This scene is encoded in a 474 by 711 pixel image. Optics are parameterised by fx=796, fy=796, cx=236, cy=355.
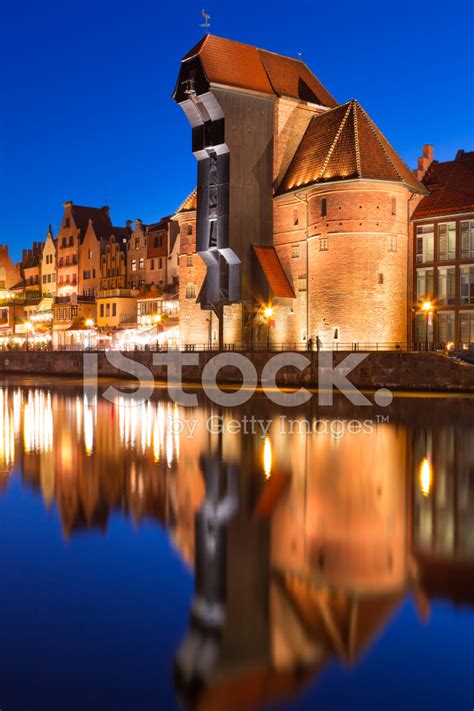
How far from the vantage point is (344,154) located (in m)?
50.0

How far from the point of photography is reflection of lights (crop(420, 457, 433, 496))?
14391 millimetres

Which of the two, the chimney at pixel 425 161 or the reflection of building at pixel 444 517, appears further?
the chimney at pixel 425 161

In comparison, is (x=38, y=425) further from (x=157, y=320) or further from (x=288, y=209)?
(x=157, y=320)

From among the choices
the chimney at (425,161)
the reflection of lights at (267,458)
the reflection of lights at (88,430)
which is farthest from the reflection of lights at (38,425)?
the chimney at (425,161)

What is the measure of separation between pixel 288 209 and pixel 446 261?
36.2 ft

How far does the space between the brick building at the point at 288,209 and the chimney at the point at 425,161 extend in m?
1.33

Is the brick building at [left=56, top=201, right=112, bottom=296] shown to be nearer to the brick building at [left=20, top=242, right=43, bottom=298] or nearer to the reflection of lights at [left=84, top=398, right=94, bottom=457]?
the brick building at [left=20, top=242, right=43, bottom=298]

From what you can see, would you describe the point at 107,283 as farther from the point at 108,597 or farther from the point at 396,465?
the point at 108,597

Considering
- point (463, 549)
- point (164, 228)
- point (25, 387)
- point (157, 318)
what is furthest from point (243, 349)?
point (463, 549)

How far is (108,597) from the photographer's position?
28.5ft

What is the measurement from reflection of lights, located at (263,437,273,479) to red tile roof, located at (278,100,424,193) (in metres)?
30.6

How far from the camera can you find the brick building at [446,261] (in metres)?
48.3

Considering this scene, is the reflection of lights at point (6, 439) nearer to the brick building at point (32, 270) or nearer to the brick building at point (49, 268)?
the brick building at point (49, 268)

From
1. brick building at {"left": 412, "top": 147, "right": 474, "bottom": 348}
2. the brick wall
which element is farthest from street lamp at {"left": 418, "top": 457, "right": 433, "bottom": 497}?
brick building at {"left": 412, "top": 147, "right": 474, "bottom": 348}
